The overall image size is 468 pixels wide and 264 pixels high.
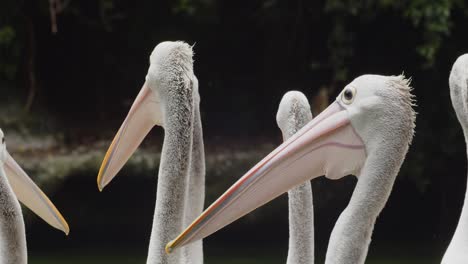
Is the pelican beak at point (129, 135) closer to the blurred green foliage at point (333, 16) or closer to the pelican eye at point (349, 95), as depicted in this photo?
the pelican eye at point (349, 95)

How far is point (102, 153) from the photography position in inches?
371

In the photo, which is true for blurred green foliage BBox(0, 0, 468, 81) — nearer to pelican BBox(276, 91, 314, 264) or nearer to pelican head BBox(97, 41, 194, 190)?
pelican BBox(276, 91, 314, 264)

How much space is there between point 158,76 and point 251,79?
622cm

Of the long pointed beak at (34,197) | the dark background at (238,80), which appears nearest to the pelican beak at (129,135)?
the long pointed beak at (34,197)

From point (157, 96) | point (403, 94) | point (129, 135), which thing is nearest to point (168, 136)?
point (157, 96)

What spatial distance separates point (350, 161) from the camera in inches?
141

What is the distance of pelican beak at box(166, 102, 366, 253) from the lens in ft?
11.5

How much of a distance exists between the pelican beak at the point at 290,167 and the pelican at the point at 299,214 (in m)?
1.21

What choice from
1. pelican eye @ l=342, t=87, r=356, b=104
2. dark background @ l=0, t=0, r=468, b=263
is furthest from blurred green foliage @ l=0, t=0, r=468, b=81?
pelican eye @ l=342, t=87, r=356, b=104

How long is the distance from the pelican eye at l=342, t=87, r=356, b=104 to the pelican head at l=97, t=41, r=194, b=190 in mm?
1000

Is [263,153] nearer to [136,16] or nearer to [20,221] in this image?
[136,16]

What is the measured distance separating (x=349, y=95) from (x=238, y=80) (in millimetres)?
7129

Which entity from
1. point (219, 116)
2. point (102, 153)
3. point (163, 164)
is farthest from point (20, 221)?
point (219, 116)

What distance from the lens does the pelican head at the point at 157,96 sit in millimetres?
4367
